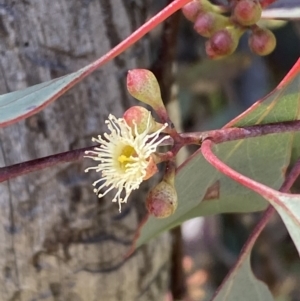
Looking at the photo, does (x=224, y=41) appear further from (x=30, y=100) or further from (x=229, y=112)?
(x=229, y=112)

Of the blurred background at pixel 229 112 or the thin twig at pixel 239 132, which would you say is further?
the blurred background at pixel 229 112

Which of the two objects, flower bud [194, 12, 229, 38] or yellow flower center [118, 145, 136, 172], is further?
flower bud [194, 12, 229, 38]

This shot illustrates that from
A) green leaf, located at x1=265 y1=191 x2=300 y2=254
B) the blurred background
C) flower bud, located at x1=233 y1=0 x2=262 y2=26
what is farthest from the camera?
the blurred background

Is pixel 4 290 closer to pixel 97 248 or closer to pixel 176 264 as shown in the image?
pixel 97 248

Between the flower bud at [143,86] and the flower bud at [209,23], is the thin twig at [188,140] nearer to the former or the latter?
the flower bud at [143,86]

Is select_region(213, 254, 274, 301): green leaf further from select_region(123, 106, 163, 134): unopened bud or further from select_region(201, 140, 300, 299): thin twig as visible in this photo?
select_region(123, 106, 163, 134): unopened bud

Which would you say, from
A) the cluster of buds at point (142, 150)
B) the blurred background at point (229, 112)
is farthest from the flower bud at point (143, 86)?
the blurred background at point (229, 112)

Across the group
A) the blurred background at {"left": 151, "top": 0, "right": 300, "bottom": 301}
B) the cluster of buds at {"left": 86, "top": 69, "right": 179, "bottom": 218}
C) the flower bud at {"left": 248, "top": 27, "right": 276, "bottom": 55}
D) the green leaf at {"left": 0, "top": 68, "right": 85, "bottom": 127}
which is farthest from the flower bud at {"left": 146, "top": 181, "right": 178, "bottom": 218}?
the blurred background at {"left": 151, "top": 0, "right": 300, "bottom": 301}
